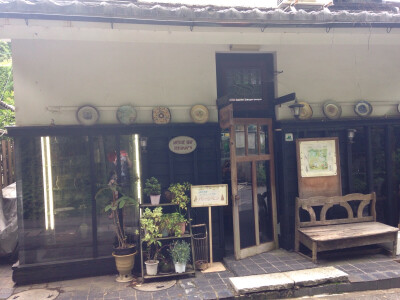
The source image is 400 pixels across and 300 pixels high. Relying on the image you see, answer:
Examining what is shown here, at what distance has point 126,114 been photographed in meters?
6.12

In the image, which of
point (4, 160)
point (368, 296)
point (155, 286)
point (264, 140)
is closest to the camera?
point (368, 296)

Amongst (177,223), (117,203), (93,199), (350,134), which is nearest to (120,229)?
(117,203)

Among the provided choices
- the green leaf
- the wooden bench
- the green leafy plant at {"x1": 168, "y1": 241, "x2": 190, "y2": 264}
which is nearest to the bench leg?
the wooden bench

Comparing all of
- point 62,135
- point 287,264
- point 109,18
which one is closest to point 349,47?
point 287,264

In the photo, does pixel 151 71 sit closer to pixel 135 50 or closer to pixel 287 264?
pixel 135 50

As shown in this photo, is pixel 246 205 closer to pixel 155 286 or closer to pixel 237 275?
pixel 237 275

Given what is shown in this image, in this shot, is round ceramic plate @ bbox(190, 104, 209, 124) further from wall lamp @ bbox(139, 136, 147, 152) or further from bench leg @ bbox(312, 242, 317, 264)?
bench leg @ bbox(312, 242, 317, 264)

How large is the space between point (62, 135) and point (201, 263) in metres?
3.54

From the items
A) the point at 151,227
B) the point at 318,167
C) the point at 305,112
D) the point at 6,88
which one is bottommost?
the point at 151,227

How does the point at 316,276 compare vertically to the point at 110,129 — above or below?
below

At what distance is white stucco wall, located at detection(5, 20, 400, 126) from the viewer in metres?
5.52

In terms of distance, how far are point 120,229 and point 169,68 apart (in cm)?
324

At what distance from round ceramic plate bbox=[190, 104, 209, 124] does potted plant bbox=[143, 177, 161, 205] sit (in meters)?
1.43

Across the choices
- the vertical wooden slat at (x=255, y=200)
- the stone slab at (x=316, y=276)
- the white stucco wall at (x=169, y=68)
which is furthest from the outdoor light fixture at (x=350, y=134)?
the stone slab at (x=316, y=276)
